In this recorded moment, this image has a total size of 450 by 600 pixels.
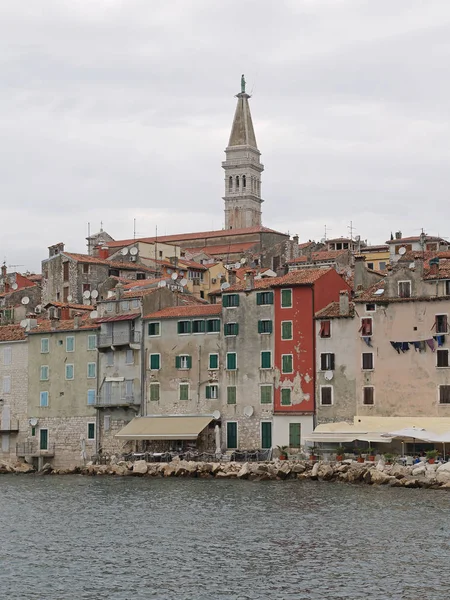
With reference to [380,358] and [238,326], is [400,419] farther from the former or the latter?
[238,326]

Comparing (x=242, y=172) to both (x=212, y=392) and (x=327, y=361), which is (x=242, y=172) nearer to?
(x=212, y=392)

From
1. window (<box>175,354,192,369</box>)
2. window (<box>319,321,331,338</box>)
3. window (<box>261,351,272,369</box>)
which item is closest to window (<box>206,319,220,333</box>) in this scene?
window (<box>175,354,192,369</box>)

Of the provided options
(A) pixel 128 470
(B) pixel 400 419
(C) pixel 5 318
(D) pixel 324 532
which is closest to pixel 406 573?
(D) pixel 324 532

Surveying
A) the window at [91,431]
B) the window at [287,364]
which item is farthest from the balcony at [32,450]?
the window at [287,364]

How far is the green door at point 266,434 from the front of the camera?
65.1m

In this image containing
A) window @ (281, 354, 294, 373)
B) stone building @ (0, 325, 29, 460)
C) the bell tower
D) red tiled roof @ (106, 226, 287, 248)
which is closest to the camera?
window @ (281, 354, 294, 373)

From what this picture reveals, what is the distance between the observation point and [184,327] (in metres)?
68.8

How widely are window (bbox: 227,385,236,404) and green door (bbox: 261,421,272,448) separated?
2300 mm

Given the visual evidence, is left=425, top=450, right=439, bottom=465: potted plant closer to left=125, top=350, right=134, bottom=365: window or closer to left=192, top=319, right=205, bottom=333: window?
left=192, top=319, right=205, bottom=333: window

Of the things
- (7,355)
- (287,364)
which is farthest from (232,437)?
(7,355)

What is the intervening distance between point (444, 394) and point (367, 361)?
457 centimetres

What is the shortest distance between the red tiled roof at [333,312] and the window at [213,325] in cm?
602

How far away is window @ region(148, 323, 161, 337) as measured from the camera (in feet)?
229

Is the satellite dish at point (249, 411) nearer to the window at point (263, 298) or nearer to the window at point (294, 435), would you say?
the window at point (294, 435)
